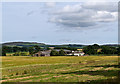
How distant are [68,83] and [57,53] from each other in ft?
448

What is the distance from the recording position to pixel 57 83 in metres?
20.3

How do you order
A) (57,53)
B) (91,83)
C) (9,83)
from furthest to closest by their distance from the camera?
(57,53) → (9,83) → (91,83)

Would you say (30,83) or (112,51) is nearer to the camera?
(30,83)

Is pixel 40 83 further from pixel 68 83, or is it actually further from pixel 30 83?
pixel 68 83

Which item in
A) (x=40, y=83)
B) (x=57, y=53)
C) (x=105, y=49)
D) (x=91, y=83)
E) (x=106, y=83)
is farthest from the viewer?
(x=105, y=49)

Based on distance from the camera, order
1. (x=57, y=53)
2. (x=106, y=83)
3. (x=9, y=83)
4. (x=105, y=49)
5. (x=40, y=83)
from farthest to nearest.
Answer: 1. (x=105, y=49)
2. (x=57, y=53)
3. (x=9, y=83)
4. (x=40, y=83)
5. (x=106, y=83)

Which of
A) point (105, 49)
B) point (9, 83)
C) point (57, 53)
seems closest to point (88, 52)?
point (105, 49)

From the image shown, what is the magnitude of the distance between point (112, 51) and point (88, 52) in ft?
67.8

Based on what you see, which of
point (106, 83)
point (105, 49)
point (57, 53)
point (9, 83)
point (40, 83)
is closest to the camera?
point (106, 83)

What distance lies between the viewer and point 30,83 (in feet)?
69.8

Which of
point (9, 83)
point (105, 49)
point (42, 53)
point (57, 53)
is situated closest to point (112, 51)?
point (105, 49)

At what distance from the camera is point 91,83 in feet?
63.2

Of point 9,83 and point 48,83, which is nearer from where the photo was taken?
point 48,83

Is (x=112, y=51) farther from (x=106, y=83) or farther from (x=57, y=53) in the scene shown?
(x=106, y=83)
